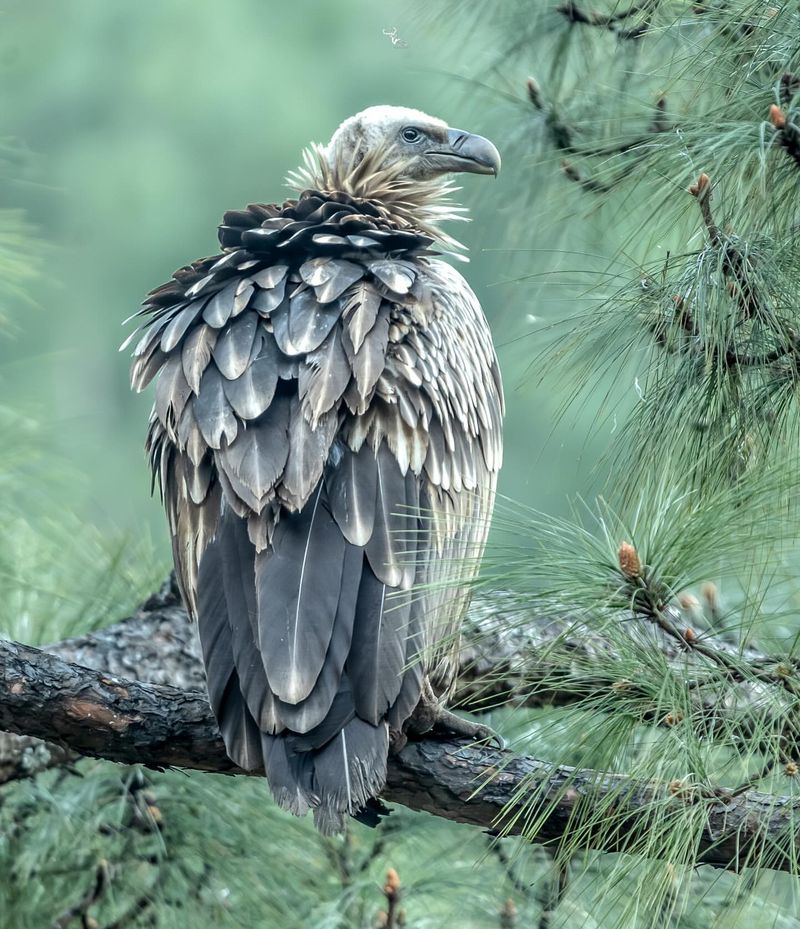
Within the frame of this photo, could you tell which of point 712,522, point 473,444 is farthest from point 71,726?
point 712,522

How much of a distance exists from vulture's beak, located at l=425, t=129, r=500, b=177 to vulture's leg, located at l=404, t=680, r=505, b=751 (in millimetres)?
1133

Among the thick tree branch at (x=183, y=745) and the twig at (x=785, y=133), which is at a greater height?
the twig at (x=785, y=133)

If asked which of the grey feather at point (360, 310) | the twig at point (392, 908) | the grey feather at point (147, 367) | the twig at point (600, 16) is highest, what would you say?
the twig at point (600, 16)

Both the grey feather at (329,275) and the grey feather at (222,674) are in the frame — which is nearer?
the grey feather at (222,674)

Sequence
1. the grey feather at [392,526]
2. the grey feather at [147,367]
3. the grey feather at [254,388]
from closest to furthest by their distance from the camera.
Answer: the grey feather at [392,526] < the grey feather at [254,388] < the grey feather at [147,367]

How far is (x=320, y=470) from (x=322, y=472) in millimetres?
13

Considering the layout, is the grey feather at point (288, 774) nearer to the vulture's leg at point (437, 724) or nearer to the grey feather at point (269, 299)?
the vulture's leg at point (437, 724)

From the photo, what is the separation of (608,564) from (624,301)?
1.43 feet

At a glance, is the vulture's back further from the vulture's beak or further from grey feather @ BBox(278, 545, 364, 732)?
the vulture's beak

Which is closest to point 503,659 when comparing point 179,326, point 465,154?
point 179,326

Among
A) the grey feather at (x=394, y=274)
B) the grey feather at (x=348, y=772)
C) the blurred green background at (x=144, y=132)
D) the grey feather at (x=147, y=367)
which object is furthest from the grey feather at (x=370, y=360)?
the blurred green background at (x=144, y=132)

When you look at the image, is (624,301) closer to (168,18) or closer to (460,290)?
(460,290)

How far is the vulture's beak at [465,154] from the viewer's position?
2602mm

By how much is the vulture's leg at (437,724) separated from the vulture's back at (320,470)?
0.19 ft
